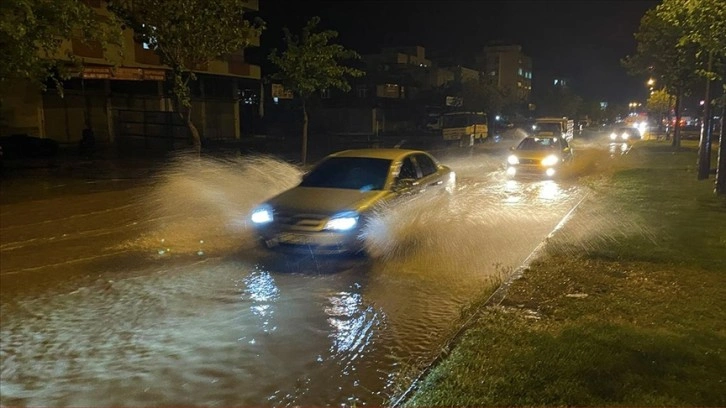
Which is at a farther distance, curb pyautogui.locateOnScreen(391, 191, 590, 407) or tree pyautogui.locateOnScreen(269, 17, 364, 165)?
tree pyautogui.locateOnScreen(269, 17, 364, 165)

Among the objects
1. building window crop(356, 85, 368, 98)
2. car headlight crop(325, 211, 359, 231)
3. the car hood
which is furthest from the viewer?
building window crop(356, 85, 368, 98)

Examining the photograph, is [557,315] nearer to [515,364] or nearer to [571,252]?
[515,364]

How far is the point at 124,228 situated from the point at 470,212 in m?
6.99

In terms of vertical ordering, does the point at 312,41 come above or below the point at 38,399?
above

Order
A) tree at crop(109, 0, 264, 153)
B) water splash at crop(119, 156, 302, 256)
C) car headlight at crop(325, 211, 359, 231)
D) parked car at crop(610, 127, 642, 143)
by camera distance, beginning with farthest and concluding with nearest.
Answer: parked car at crop(610, 127, 642, 143), tree at crop(109, 0, 264, 153), water splash at crop(119, 156, 302, 256), car headlight at crop(325, 211, 359, 231)

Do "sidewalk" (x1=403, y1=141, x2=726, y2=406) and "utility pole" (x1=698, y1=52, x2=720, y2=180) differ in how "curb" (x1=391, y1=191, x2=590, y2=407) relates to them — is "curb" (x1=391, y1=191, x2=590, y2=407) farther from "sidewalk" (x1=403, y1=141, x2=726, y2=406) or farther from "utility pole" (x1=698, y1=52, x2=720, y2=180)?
"utility pole" (x1=698, y1=52, x2=720, y2=180)

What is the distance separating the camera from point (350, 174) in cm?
991

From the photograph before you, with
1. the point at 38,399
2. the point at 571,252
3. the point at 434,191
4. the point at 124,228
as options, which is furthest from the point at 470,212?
the point at 38,399

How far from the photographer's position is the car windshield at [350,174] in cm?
959

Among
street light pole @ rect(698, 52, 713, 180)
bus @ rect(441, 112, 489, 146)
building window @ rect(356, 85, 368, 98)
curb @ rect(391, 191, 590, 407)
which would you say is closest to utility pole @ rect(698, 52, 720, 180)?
street light pole @ rect(698, 52, 713, 180)

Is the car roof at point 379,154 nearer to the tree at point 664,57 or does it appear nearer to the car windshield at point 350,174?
the car windshield at point 350,174

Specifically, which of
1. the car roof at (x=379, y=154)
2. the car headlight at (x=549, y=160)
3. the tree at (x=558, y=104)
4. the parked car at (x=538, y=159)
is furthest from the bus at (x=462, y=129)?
the tree at (x=558, y=104)

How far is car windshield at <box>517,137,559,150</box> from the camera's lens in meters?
20.8

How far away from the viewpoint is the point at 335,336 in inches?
234
